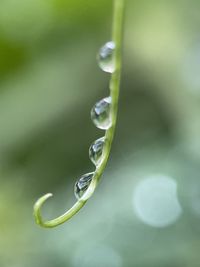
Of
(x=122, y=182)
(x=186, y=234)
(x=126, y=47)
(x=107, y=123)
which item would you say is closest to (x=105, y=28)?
(x=126, y=47)

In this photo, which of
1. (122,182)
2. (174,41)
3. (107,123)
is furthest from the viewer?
(174,41)

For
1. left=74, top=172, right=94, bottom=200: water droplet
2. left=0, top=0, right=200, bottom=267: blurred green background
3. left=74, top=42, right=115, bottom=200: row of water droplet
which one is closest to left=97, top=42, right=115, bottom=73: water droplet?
left=74, top=42, right=115, bottom=200: row of water droplet

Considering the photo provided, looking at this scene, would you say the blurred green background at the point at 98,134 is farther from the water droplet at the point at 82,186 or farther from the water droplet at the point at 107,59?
the water droplet at the point at 107,59

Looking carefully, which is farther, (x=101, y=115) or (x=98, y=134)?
(x=98, y=134)

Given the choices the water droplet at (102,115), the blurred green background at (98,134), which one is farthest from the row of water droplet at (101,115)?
the blurred green background at (98,134)

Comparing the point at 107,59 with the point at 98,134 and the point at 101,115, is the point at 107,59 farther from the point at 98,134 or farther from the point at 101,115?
the point at 98,134

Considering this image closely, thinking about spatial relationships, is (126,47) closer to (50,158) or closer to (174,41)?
(174,41)

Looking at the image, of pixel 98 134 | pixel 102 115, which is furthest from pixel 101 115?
pixel 98 134

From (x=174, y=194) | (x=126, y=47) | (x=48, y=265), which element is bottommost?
(x=48, y=265)
